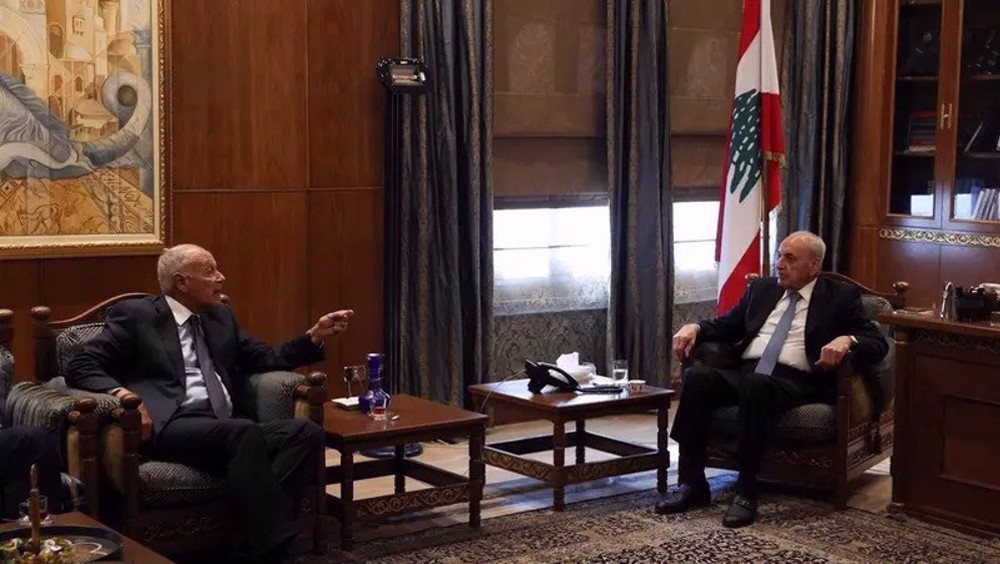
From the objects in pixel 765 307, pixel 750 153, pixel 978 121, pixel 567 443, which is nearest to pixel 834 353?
pixel 765 307

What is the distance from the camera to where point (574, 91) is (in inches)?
274

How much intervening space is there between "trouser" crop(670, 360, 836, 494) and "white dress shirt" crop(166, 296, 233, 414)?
174 centimetres

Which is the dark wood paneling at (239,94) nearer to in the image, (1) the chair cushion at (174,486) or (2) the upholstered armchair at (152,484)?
(2) the upholstered armchair at (152,484)

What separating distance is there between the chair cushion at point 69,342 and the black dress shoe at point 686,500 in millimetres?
2149

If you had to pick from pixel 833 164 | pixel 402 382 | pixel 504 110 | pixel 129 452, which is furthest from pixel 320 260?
pixel 833 164

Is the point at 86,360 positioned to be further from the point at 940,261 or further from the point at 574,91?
the point at 940,261

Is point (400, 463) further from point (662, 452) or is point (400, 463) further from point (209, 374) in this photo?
point (662, 452)

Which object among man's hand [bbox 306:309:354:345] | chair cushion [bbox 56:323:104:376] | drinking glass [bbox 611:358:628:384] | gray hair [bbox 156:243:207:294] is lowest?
drinking glass [bbox 611:358:628:384]

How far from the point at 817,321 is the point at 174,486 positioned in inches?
100

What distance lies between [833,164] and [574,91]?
5.72ft

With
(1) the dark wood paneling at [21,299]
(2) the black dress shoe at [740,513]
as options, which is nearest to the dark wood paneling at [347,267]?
(1) the dark wood paneling at [21,299]

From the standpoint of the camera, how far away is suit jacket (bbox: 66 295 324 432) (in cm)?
453

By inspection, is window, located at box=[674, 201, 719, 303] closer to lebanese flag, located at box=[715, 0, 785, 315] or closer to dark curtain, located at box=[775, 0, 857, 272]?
dark curtain, located at box=[775, 0, 857, 272]

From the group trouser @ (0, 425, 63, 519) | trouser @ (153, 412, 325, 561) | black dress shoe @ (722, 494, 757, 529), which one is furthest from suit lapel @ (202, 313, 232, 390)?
black dress shoe @ (722, 494, 757, 529)
